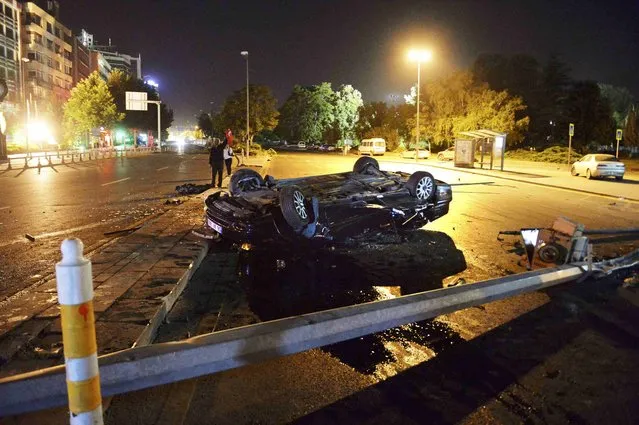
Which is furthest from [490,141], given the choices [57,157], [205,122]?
[205,122]

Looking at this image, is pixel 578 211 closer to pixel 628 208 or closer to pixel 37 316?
pixel 628 208

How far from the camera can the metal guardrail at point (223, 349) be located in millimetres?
3012

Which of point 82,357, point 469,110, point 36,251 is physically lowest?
point 36,251

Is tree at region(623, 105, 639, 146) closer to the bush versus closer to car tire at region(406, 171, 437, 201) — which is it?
the bush

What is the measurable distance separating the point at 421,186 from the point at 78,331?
24.1ft

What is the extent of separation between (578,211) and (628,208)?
7.14 ft

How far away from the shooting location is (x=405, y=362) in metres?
4.12

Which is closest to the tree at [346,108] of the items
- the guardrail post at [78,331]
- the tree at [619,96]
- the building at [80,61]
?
the tree at [619,96]

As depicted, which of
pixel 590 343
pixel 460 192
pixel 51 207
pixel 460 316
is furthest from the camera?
pixel 460 192

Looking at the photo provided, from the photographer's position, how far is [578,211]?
1362 centimetres

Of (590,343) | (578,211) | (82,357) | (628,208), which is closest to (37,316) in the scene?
(82,357)

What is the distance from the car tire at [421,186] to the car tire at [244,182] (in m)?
2.58

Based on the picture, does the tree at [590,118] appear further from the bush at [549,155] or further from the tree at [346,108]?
the tree at [346,108]

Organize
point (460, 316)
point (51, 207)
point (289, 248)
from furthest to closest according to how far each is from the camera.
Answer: point (51, 207), point (289, 248), point (460, 316)
